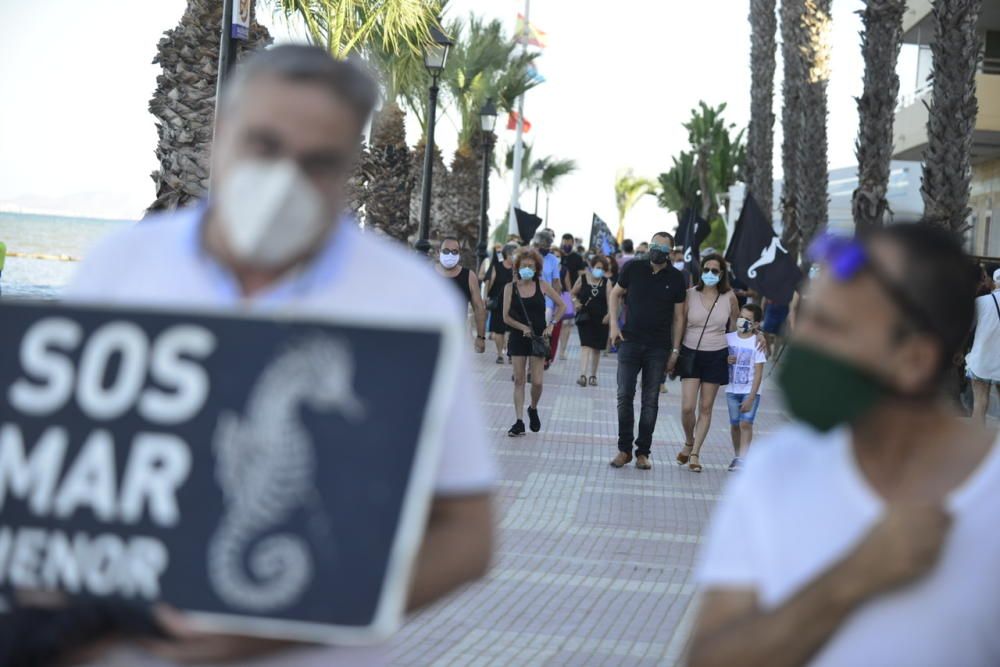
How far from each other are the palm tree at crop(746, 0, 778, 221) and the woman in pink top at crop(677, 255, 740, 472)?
72.6ft

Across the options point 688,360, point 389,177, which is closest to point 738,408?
point 688,360

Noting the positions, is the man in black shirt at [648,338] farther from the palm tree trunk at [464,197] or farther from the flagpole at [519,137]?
the flagpole at [519,137]

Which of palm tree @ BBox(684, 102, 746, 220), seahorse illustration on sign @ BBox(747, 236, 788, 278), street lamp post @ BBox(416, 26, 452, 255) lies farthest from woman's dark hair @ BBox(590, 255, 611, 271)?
palm tree @ BBox(684, 102, 746, 220)

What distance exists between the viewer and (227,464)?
1970 mm

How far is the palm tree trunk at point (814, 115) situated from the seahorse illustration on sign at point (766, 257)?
57.8ft

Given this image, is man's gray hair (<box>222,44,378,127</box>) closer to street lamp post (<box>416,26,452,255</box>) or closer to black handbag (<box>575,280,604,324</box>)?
street lamp post (<box>416,26,452,255</box>)

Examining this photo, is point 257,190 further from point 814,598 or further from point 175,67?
point 175,67

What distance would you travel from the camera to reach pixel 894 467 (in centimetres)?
210

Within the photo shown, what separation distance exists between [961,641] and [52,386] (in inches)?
50.9

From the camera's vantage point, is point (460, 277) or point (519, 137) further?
point (519, 137)

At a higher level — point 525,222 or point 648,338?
point 525,222

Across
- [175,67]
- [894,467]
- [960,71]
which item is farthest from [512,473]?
[960,71]

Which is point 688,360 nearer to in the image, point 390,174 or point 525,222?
point 525,222

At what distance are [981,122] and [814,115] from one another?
124 inches
